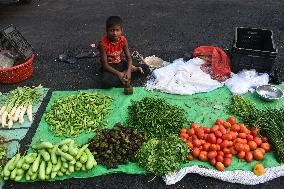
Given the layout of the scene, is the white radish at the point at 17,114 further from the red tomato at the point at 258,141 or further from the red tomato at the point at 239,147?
the red tomato at the point at 258,141

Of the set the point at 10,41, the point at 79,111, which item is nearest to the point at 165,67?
the point at 79,111

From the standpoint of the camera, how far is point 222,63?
21.7ft

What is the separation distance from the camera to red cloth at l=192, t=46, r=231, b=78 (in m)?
6.47

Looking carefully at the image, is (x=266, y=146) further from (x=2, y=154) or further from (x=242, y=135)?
(x=2, y=154)

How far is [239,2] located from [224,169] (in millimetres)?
6929

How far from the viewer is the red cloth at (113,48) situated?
6.22 metres

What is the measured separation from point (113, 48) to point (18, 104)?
1.99 metres

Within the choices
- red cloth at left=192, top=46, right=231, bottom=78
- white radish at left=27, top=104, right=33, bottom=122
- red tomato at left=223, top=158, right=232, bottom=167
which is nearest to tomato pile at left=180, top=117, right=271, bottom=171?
red tomato at left=223, top=158, right=232, bottom=167

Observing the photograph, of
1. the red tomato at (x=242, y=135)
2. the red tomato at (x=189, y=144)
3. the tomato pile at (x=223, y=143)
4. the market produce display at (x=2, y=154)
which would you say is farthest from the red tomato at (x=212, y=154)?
the market produce display at (x=2, y=154)

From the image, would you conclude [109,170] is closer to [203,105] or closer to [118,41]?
[203,105]

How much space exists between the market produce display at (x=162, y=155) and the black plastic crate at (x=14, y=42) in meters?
3.28

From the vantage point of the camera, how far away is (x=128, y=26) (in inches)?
355

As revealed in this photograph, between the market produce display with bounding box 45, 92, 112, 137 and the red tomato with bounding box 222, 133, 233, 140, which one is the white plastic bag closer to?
the red tomato with bounding box 222, 133, 233, 140

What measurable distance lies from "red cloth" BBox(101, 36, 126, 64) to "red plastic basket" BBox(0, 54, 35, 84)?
1565 millimetres
